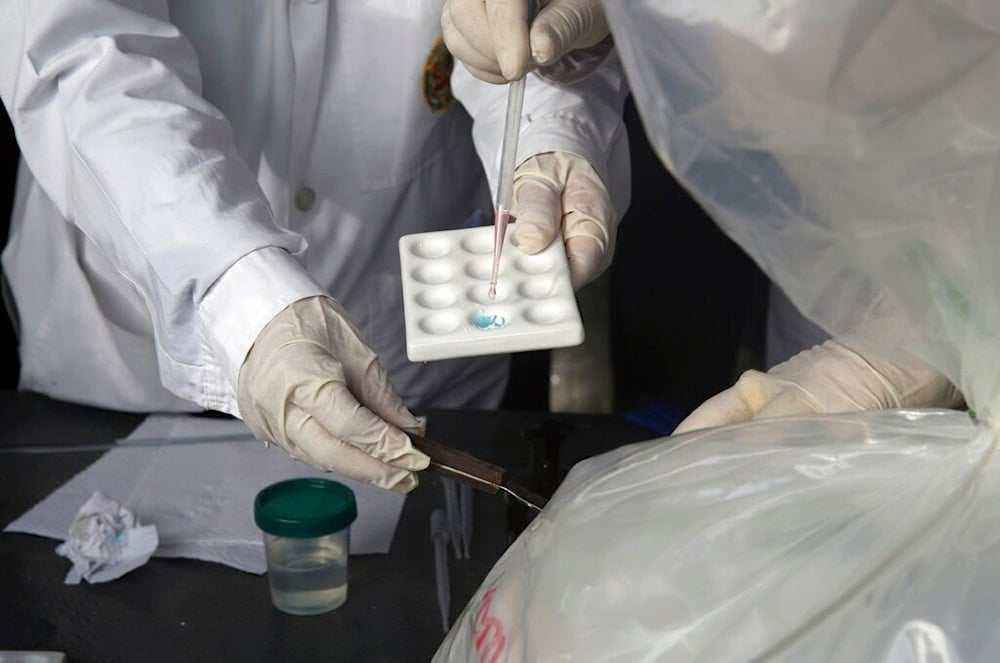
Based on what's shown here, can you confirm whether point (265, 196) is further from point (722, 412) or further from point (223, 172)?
point (722, 412)

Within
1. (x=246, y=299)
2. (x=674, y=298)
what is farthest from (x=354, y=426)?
(x=674, y=298)

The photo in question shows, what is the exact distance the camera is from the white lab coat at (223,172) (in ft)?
2.74

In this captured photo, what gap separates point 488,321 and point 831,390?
230 millimetres

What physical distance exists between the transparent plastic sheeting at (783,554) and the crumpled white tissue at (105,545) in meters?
0.41

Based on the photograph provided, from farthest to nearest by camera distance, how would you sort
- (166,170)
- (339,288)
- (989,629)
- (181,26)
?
(339,288) < (181,26) < (166,170) < (989,629)

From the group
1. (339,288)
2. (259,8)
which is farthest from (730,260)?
(259,8)

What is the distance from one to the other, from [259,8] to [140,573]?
534mm

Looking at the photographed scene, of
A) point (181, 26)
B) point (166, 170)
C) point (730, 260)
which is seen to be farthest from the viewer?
point (730, 260)

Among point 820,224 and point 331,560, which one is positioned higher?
point 820,224

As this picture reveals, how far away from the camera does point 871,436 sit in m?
0.56

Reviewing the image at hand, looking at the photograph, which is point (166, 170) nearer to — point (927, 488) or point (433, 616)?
point (433, 616)

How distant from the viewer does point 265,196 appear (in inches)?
39.4

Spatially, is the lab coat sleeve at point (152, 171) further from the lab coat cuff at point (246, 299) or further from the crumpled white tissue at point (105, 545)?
the crumpled white tissue at point (105, 545)

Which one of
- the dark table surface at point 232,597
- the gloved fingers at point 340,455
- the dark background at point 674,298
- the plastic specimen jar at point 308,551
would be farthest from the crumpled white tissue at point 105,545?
the dark background at point 674,298
